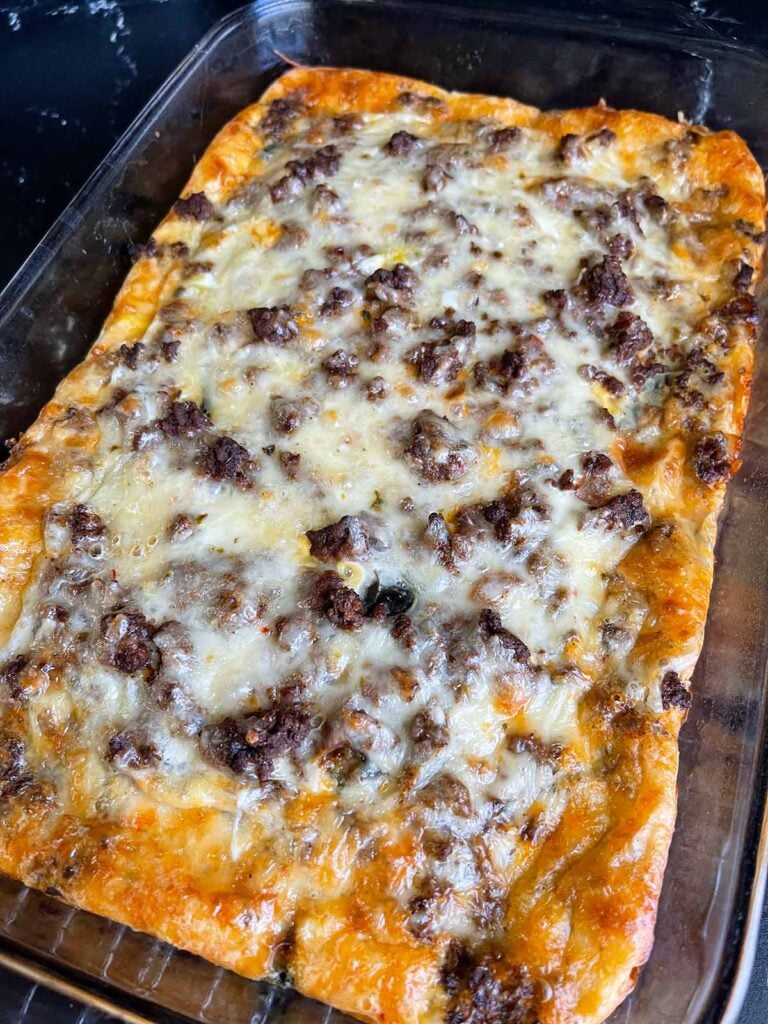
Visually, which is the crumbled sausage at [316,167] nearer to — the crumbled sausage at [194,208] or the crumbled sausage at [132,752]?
the crumbled sausage at [194,208]

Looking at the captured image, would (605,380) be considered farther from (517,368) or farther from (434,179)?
(434,179)

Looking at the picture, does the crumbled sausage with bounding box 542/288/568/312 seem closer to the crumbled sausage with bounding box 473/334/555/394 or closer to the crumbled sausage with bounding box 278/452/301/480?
the crumbled sausage with bounding box 473/334/555/394

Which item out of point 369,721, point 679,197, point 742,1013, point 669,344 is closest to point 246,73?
point 679,197

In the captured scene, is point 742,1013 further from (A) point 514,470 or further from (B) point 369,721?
(A) point 514,470

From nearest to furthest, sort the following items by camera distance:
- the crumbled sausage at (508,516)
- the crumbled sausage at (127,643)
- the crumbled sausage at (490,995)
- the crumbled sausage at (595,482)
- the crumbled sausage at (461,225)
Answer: the crumbled sausage at (490,995) → the crumbled sausage at (127,643) → the crumbled sausage at (508,516) → the crumbled sausage at (595,482) → the crumbled sausage at (461,225)

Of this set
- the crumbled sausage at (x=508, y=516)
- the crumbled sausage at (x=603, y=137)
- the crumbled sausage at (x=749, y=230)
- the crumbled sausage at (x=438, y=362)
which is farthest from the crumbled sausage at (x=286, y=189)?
the crumbled sausage at (x=749, y=230)

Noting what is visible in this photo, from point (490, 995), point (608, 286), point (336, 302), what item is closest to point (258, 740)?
point (490, 995)
